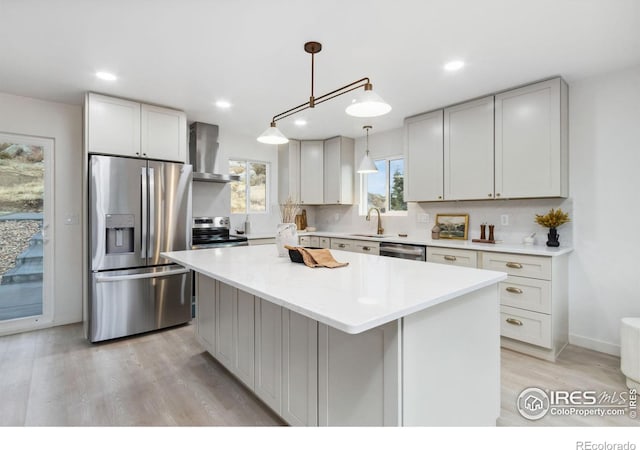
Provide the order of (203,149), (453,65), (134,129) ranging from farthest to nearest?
(203,149) < (134,129) < (453,65)

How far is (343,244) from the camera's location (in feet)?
14.4

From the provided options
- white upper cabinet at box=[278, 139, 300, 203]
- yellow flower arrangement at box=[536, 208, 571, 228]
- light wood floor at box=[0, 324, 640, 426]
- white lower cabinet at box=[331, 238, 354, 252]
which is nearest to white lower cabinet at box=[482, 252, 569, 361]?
light wood floor at box=[0, 324, 640, 426]

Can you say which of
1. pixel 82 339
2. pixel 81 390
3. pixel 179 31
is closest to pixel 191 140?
pixel 179 31

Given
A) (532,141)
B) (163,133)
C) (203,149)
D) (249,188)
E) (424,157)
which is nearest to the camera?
(532,141)

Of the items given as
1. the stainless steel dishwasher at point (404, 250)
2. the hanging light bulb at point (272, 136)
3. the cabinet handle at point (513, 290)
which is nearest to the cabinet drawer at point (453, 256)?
the stainless steel dishwasher at point (404, 250)

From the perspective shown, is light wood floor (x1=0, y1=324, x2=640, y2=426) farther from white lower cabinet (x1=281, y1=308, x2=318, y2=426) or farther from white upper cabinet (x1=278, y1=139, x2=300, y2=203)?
white upper cabinet (x1=278, y1=139, x2=300, y2=203)

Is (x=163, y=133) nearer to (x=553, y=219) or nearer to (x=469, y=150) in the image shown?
(x=469, y=150)

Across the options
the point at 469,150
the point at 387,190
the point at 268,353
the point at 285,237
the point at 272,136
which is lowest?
the point at 268,353

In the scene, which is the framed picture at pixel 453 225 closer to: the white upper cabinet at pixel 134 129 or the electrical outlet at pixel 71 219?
the white upper cabinet at pixel 134 129

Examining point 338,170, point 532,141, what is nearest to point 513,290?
point 532,141

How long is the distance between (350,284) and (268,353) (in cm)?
73

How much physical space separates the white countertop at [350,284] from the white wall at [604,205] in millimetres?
1867

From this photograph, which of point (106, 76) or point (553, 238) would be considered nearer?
point (106, 76)

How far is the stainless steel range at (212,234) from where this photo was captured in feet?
12.5
